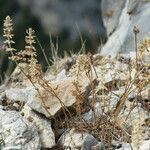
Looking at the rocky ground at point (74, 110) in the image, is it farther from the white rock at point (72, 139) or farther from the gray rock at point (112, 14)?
the gray rock at point (112, 14)

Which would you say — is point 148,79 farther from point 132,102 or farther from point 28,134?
point 28,134

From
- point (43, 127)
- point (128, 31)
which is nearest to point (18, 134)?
point (43, 127)

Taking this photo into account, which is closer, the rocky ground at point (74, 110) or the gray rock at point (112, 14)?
the rocky ground at point (74, 110)

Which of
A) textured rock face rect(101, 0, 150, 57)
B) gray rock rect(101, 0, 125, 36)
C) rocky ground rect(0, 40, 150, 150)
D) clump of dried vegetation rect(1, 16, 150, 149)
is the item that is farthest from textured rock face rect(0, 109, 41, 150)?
gray rock rect(101, 0, 125, 36)

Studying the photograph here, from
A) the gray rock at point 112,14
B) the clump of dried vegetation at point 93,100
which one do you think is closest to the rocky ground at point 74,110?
the clump of dried vegetation at point 93,100

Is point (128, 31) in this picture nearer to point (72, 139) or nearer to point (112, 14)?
point (112, 14)

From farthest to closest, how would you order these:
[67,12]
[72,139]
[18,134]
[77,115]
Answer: [67,12], [77,115], [72,139], [18,134]

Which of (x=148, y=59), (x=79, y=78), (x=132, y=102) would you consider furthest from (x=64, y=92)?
(x=148, y=59)

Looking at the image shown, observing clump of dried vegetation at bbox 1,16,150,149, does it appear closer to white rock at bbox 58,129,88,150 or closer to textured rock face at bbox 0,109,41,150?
white rock at bbox 58,129,88,150
